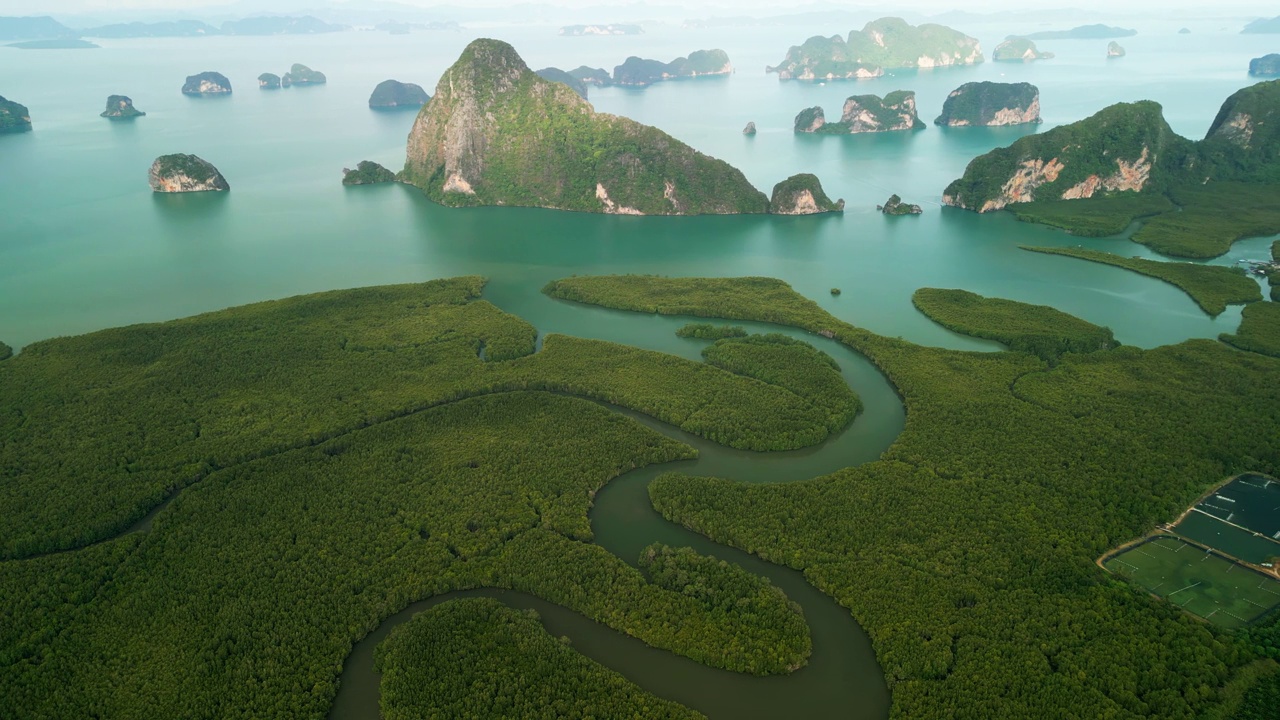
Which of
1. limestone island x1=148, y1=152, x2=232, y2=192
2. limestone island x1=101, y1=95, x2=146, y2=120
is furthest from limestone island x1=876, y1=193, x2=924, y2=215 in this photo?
limestone island x1=101, y1=95, x2=146, y2=120

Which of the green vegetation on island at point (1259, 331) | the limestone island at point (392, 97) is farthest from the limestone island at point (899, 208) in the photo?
the limestone island at point (392, 97)

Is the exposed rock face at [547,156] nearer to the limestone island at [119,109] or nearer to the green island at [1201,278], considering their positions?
the green island at [1201,278]

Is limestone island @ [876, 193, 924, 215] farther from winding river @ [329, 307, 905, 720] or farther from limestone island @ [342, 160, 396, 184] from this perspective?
limestone island @ [342, 160, 396, 184]

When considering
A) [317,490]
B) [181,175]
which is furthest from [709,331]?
[181,175]

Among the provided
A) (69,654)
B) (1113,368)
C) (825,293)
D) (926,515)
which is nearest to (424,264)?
(825,293)

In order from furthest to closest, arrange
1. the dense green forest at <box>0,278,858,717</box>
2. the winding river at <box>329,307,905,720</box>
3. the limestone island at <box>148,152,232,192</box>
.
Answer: the limestone island at <box>148,152,232,192</box>
the dense green forest at <box>0,278,858,717</box>
the winding river at <box>329,307,905,720</box>

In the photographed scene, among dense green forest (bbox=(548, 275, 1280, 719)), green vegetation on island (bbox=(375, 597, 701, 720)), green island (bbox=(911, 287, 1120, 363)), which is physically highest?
green island (bbox=(911, 287, 1120, 363))

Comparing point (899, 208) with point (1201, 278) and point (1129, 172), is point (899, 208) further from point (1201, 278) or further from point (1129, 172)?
point (1201, 278)
